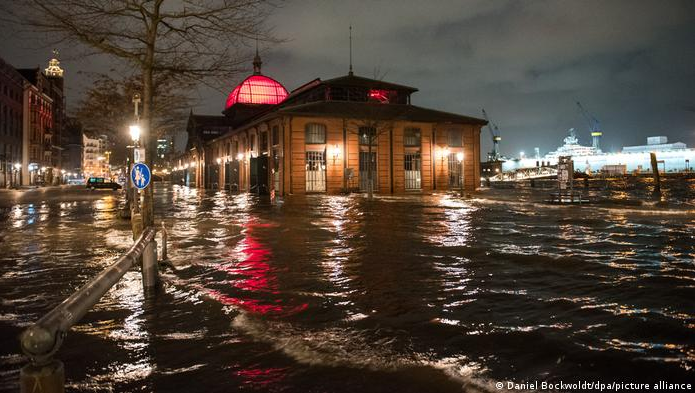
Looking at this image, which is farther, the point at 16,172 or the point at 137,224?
the point at 16,172

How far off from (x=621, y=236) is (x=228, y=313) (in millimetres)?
10928

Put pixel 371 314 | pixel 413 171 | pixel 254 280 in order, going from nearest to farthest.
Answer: pixel 371 314 → pixel 254 280 → pixel 413 171

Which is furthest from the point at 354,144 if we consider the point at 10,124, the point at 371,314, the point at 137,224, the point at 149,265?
the point at 10,124

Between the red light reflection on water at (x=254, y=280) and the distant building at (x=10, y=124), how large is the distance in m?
66.2

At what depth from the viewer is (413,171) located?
47.1m

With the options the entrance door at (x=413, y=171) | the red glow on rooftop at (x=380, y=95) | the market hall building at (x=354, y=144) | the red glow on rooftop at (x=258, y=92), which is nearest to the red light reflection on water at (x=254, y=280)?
the market hall building at (x=354, y=144)

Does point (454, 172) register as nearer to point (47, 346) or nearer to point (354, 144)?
point (354, 144)

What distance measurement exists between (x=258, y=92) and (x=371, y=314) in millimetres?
64720

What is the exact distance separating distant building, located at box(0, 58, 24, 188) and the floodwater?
62936 millimetres

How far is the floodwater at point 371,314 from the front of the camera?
13.4 ft

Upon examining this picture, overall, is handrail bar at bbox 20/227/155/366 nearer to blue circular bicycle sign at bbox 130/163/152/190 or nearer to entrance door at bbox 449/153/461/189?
blue circular bicycle sign at bbox 130/163/152/190

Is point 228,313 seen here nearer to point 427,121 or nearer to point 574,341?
point 574,341

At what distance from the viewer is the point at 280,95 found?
224ft

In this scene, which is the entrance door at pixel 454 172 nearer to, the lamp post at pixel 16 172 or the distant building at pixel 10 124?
the distant building at pixel 10 124
